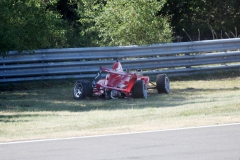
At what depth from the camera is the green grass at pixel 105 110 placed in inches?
431

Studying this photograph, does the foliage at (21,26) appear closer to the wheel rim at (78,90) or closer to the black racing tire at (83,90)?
the wheel rim at (78,90)

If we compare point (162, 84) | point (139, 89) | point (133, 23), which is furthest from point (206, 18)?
point (139, 89)

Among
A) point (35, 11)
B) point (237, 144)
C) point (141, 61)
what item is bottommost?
point (237, 144)

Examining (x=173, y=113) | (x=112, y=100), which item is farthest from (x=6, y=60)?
(x=173, y=113)

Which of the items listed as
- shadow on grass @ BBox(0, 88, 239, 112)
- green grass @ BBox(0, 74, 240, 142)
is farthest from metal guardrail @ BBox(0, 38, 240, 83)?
shadow on grass @ BBox(0, 88, 239, 112)

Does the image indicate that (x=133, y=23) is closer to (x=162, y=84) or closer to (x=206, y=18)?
(x=162, y=84)

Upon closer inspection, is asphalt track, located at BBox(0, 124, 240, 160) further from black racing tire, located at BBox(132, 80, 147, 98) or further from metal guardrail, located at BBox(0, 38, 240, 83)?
metal guardrail, located at BBox(0, 38, 240, 83)

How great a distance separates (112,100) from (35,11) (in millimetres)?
4702

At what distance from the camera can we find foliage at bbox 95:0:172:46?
2119 cm

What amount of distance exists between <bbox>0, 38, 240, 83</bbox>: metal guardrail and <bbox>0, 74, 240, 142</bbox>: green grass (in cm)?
55

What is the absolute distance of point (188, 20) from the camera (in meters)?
30.3

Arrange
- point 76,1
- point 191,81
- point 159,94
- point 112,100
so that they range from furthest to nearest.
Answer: point 76,1, point 191,81, point 159,94, point 112,100

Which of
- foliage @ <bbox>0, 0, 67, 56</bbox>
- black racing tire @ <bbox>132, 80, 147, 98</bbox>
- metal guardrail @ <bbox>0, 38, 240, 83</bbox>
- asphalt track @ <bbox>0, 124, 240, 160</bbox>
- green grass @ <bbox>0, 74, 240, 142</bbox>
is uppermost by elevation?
foliage @ <bbox>0, 0, 67, 56</bbox>

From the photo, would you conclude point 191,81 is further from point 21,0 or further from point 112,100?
point 21,0
